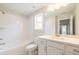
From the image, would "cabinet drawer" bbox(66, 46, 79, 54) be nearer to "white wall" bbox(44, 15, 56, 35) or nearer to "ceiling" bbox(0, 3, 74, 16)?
"white wall" bbox(44, 15, 56, 35)

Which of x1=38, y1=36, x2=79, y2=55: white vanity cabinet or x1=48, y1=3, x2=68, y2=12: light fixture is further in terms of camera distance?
x1=48, y1=3, x2=68, y2=12: light fixture

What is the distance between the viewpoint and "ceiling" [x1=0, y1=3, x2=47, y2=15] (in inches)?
65.5

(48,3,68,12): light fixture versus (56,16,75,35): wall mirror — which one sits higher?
(48,3,68,12): light fixture

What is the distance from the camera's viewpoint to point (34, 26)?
175 centimetres

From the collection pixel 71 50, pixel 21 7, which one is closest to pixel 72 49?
pixel 71 50

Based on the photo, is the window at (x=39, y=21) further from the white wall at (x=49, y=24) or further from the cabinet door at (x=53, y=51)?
the cabinet door at (x=53, y=51)

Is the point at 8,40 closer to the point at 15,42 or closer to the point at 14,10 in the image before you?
the point at 15,42

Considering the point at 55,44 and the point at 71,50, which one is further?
the point at 55,44

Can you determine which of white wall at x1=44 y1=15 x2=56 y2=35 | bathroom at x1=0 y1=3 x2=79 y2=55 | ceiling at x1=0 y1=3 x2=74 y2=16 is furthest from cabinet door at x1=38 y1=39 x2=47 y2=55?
ceiling at x1=0 y1=3 x2=74 y2=16

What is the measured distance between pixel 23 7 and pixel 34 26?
37 centimetres

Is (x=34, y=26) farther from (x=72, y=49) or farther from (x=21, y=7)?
(x=72, y=49)

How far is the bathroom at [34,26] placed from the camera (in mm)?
1645

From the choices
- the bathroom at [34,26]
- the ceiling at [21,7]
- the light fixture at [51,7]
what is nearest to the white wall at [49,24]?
the bathroom at [34,26]

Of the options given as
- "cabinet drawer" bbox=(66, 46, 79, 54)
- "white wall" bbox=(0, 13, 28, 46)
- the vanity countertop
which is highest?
"white wall" bbox=(0, 13, 28, 46)
